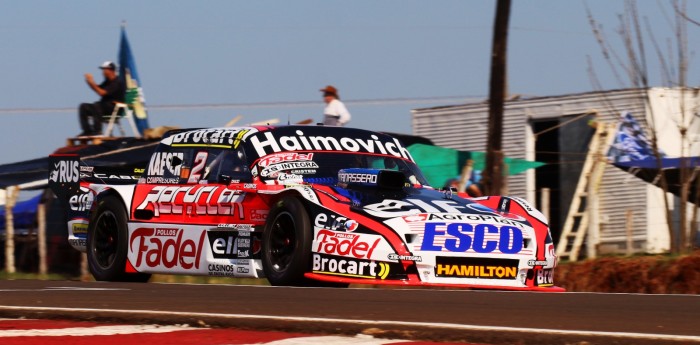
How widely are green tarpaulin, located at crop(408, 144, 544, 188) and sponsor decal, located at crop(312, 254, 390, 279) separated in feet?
25.9

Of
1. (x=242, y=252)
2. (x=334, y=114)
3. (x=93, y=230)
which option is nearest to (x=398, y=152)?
(x=242, y=252)

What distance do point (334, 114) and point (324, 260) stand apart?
6.79 meters

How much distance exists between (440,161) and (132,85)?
8.04 metres

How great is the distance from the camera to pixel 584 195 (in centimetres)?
1956

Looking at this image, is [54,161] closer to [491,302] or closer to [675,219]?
[491,302]

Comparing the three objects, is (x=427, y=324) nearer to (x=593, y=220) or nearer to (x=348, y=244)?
(x=348, y=244)

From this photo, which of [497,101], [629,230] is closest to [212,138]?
[497,101]

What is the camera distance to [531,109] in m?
22.5

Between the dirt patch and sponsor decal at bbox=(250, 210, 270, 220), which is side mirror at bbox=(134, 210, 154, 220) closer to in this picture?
sponsor decal at bbox=(250, 210, 270, 220)

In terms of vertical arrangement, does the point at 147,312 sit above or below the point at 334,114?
below

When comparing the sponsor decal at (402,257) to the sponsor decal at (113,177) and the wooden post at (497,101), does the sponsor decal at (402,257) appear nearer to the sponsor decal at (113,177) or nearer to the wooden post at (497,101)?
the sponsor decal at (113,177)

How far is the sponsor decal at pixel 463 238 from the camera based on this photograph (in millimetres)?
10492

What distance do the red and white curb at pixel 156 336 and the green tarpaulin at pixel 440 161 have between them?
1198 cm

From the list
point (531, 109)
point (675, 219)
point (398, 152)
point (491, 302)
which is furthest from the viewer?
point (531, 109)
